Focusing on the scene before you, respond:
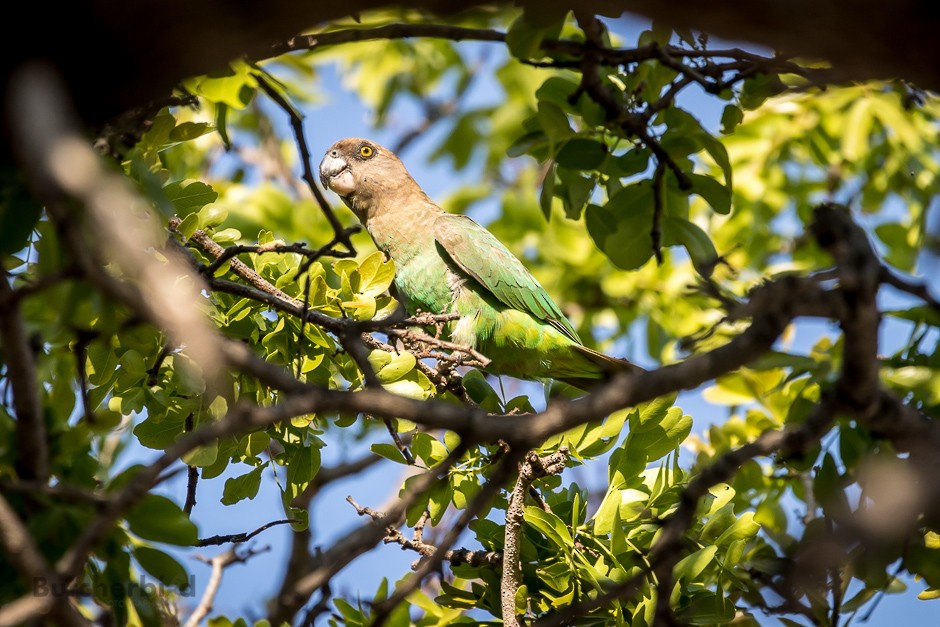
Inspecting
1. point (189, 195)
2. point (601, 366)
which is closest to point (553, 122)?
point (189, 195)

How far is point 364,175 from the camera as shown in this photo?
5406 mm

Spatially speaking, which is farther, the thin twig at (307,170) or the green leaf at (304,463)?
the green leaf at (304,463)

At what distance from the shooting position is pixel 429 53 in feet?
22.4

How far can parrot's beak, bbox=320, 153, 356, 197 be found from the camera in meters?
5.41

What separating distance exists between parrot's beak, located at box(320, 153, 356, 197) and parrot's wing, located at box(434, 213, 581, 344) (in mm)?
869

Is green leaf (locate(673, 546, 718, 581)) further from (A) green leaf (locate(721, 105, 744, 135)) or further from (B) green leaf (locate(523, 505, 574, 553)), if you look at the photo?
(A) green leaf (locate(721, 105, 744, 135))

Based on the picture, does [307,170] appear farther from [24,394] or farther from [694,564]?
[694,564]

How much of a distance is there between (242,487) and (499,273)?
2.18 m

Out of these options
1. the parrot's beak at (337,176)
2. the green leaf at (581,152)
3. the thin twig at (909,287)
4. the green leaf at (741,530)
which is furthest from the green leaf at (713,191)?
the parrot's beak at (337,176)

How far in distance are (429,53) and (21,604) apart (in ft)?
19.7

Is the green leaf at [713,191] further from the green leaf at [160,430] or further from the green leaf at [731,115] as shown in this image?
the green leaf at [160,430]

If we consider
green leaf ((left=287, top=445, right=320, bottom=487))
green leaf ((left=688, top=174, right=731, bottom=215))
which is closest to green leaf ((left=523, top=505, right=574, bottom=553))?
green leaf ((left=287, top=445, right=320, bottom=487))

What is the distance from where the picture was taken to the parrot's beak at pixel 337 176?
5.41 meters

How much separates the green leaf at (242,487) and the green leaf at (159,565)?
1008 mm
